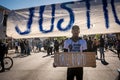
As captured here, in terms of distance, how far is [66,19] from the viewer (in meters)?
4.64

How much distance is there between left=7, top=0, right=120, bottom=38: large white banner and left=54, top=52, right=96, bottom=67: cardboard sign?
16.0 inches

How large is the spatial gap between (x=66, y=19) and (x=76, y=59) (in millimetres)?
769

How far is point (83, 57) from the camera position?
4.70 meters

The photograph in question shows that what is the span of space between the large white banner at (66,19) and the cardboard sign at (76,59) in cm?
41

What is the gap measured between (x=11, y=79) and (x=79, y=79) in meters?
5.84

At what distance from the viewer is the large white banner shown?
4547mm

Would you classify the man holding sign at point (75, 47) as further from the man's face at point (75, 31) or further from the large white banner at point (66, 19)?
the large white banner at point (66, 19)

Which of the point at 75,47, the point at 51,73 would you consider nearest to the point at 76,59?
the point at 75,47

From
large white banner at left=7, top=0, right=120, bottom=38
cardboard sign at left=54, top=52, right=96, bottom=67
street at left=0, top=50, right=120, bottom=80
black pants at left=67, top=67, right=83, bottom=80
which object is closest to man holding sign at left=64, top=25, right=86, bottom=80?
black pants at left=67, top=67, right=83, bottom=80

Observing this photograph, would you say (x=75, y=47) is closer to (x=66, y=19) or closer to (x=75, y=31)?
(x=75, y=31)

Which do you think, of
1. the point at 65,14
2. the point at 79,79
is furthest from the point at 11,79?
the point at 65,14

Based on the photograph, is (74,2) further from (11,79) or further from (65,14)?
(11,79)

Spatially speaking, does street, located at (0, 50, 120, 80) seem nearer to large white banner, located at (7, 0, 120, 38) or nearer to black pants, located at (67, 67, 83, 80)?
black pants, located at (67, 67, 83, 80)

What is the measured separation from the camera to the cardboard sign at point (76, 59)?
4.66 m
